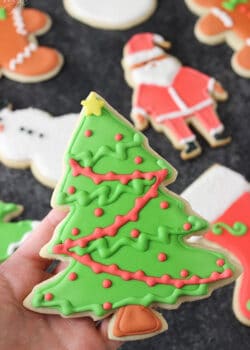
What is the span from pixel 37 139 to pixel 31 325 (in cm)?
60

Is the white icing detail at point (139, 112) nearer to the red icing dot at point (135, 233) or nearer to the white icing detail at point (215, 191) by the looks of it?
the white icing detail at point (215, 191)

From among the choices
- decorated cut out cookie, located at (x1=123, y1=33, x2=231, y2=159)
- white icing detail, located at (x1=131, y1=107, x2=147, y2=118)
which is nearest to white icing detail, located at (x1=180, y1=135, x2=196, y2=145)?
decorated cut out cookie, located at (x1=123, y1=33, x2=231, y2=159)

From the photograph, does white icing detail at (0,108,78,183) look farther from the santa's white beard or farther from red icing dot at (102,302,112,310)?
red icing dot at (102,302,112,310)

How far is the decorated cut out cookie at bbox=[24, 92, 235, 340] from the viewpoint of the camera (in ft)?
3.51

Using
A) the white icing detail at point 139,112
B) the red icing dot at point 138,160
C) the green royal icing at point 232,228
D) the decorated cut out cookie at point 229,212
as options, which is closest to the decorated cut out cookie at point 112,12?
the white icing detail at point 139,112

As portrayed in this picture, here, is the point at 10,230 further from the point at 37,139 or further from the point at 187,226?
the point at 187,226

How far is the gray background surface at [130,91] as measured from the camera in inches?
55.0

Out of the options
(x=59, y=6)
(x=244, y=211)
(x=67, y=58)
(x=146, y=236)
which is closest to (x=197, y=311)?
(x=244, y=211)

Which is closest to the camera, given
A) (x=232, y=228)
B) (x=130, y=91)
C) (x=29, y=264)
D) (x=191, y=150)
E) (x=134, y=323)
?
(x=134, y=323)

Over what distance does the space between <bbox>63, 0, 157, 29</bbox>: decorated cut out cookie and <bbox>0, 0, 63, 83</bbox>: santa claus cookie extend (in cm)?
10

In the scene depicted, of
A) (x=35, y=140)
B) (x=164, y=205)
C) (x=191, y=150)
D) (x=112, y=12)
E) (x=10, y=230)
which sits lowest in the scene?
(x=10, y=230)

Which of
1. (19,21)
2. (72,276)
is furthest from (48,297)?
(19,21)

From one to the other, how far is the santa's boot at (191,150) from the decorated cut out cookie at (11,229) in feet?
1.31

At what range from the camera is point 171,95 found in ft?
5.32
